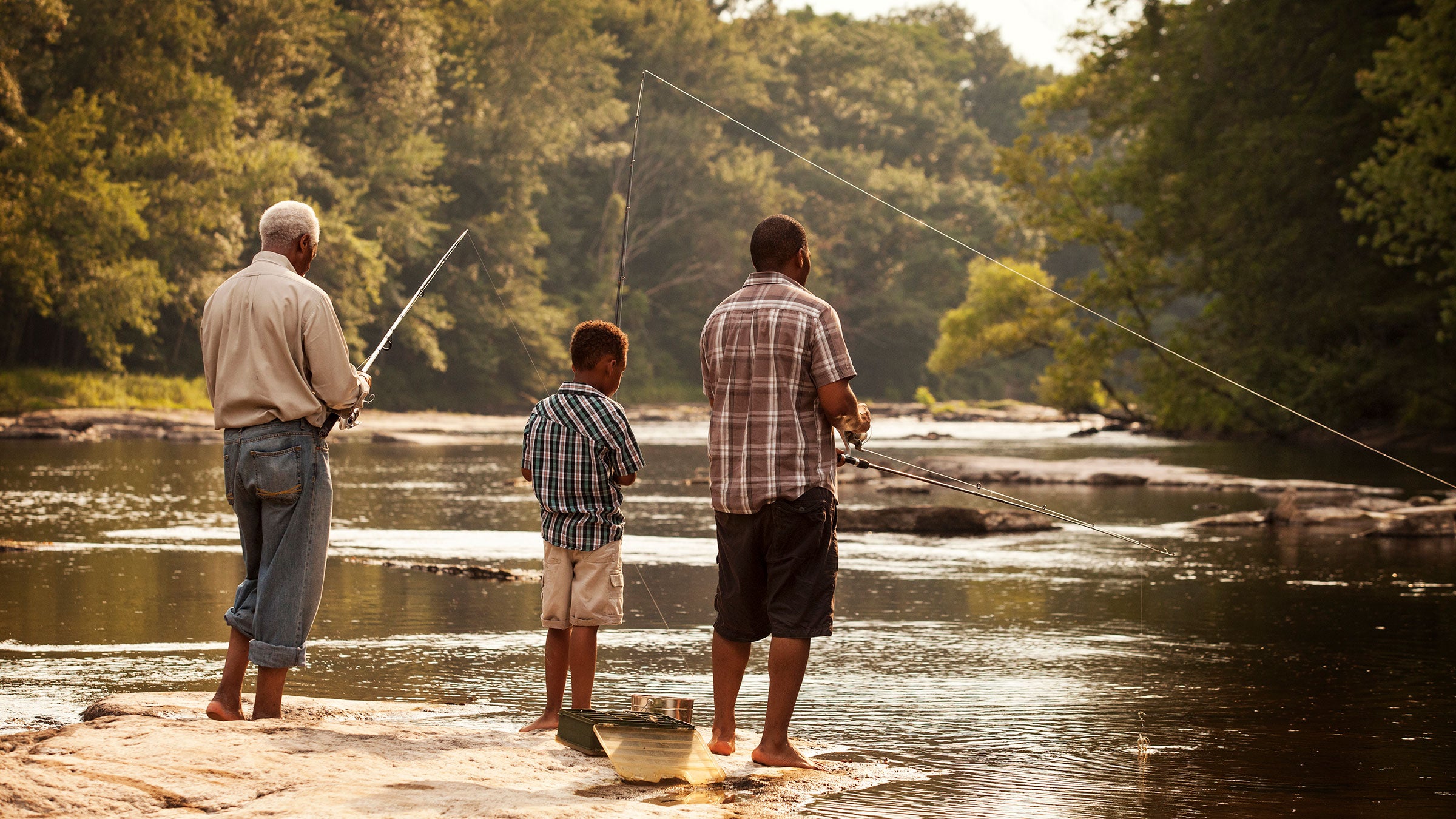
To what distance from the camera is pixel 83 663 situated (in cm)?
593

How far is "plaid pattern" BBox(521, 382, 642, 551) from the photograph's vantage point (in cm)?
483

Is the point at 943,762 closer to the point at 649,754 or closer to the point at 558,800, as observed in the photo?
the point at 649,754

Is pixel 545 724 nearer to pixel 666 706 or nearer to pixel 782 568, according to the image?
pixel 666 706

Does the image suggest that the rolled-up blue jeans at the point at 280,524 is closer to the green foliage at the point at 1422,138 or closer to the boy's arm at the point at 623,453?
the boy's arm at the point at 623,453

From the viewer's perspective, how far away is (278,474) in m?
4.51

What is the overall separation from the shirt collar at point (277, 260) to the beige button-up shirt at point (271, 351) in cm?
7

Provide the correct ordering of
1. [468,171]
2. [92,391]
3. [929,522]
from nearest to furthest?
[929,522]
[92,391]
[468,171]

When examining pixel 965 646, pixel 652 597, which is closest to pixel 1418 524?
pixel 965 646

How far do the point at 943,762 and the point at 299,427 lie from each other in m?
2.23

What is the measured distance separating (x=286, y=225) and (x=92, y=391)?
105ft

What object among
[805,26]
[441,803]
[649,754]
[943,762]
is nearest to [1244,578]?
[943,762]

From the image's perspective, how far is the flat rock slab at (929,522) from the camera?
13.1 meters

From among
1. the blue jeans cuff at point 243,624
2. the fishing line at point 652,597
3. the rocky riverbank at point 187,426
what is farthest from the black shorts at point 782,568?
the rocky riverbank at point 187,426

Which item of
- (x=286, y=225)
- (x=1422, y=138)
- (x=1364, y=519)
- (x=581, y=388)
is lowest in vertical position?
(x=1364, y=519)
